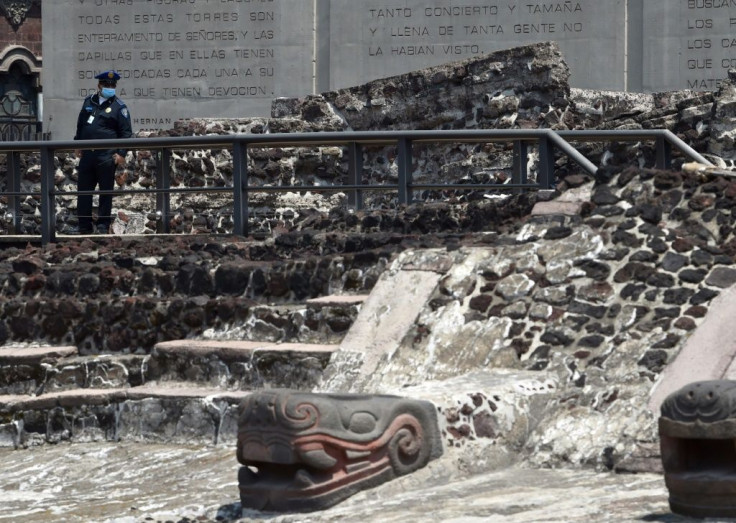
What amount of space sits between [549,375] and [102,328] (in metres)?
3.21

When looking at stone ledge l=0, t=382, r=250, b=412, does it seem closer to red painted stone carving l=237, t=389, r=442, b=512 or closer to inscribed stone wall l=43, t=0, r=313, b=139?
red painted stone carving l=237, t=389, r=442, b=512

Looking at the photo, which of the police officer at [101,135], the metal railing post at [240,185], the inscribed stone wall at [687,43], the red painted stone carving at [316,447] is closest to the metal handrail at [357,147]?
the metal railing post at [240,185]

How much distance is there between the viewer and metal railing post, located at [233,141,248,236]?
1146cm

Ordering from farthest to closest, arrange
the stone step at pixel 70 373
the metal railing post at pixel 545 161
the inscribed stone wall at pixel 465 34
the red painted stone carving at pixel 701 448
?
the inscribed stone wall at pixel 465 34
the metal railing post at pixel 545 161
the stone step at pixel 70 373
the red painted stone carving at pixel 701 448

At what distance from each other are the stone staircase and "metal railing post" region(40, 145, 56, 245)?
2.65 m

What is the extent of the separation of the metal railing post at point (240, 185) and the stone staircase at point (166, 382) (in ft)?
7.10

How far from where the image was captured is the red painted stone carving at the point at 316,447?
654cm

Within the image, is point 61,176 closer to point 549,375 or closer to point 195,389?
point 195,389

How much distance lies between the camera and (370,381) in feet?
26.5

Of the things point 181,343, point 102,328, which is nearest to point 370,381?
point 181,343

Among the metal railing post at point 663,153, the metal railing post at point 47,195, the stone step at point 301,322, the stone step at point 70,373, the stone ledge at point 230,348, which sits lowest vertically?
the stone step at point 70,373

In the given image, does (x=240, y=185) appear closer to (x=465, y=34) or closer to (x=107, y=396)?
(x=107, y=396)

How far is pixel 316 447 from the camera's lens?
654 centimetres

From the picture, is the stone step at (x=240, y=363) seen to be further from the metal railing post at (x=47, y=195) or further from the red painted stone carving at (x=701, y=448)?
the metal railing post at (x=47, y=195)
